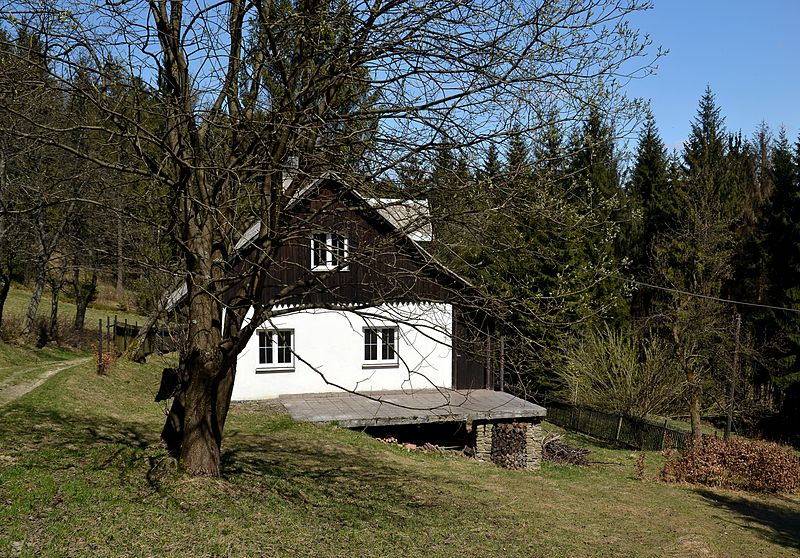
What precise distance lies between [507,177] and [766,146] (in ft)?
173

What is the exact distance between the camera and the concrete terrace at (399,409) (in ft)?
56.0

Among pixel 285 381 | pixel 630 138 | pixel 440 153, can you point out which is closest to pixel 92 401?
pixel 285 381

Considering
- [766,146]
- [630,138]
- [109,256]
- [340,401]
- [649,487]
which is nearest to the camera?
[630,138]

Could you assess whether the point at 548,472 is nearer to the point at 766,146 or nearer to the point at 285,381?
the point at 285,381

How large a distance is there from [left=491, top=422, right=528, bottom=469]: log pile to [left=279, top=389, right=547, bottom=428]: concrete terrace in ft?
0.91

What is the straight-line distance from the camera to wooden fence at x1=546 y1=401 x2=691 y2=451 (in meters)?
25.7

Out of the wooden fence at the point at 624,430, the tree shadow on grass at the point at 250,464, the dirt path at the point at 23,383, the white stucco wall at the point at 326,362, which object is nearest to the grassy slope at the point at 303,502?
the tree shadow on grass at the point at 250,464

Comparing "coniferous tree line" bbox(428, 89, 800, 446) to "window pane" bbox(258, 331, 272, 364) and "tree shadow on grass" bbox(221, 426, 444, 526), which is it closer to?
"tree shadow on grass" bbox(221, 426, 444, 526)

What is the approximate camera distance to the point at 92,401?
48.7 feet

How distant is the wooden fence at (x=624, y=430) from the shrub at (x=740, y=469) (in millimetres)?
6084

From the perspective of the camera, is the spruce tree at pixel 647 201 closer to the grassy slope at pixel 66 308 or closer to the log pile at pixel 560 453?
the log pile at pixel 560 453

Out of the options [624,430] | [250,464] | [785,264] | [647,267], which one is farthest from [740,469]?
[785,264]

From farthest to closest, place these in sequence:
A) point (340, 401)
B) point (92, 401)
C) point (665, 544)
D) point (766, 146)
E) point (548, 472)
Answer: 1. point (766, 146)
2. point (340, 401)
3. point (548, 472)
4. point (92, 401)
5. point (665, 544)

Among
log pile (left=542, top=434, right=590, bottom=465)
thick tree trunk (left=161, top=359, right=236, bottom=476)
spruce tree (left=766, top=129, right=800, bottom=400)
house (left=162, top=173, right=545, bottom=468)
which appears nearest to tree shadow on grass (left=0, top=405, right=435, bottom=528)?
thick tree trunk (left=161, top=359, right=236, bottom=476)
